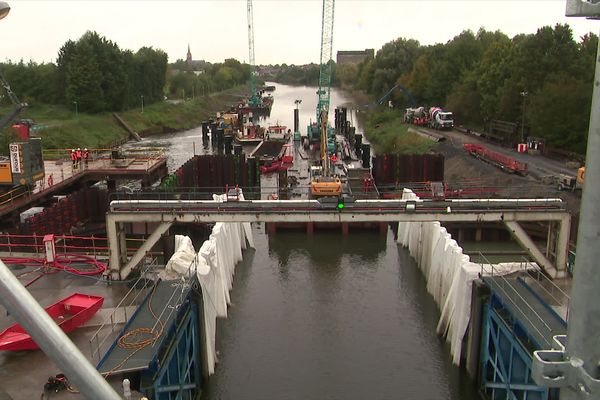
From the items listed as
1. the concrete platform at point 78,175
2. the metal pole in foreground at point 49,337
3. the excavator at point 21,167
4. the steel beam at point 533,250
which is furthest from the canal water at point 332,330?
the metal pole in foreground at point 49,337

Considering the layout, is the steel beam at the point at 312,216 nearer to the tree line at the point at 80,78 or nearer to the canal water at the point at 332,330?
the canal water at the point at 332,330

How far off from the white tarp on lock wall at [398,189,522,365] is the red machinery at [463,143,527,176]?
14.7 metres

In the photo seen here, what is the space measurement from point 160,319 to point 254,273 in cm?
1611

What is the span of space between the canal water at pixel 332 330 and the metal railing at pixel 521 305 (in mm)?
4312

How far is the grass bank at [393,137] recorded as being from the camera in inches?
2598

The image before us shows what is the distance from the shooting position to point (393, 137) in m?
79.2

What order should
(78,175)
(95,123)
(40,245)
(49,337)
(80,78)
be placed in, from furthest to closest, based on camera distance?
(80,78)
(95,123)
(78,175)
(40,245)
(49,337)

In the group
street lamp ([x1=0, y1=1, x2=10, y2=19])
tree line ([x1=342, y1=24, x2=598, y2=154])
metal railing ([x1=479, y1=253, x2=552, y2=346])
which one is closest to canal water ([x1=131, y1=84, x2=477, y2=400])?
metal railing ([x1=479, y1=253, x2=552, y2=346])

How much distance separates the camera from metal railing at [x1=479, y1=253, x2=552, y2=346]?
15.6 meters

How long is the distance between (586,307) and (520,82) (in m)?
66.3

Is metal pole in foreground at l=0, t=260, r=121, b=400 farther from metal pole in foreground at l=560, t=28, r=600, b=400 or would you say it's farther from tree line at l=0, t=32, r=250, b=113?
tree line at l=0, t=32, r=250, b=113

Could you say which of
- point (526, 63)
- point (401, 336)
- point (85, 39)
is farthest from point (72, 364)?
point (85, 39)

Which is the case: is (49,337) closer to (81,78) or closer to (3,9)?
(3,9)

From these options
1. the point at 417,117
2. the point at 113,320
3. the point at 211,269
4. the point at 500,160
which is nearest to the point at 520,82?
the point at 500,160
